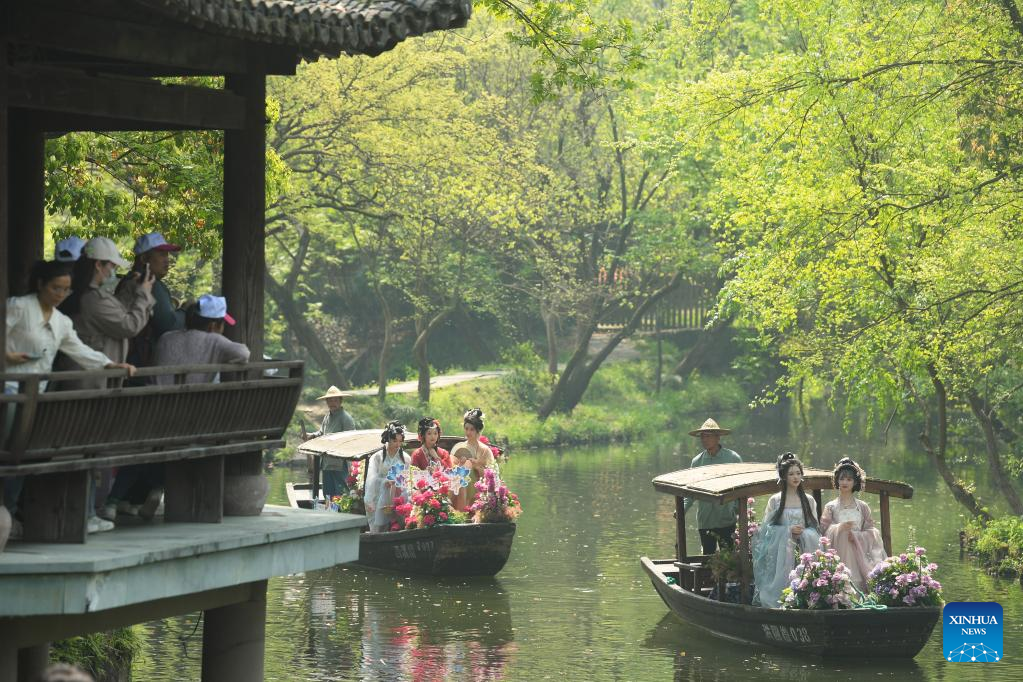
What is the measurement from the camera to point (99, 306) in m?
10.4

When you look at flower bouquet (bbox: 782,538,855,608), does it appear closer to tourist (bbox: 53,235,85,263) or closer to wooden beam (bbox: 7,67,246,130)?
wooden beam (bbox: 7,67,246,130)

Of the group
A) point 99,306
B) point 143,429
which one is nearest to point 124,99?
point 99,306

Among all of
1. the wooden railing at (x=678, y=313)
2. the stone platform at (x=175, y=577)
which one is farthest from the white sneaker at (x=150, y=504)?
the wooden railing at (x=678, y=313)

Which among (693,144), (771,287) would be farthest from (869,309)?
(693,144)

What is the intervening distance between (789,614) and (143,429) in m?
9.97

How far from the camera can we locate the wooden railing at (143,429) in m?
9.28

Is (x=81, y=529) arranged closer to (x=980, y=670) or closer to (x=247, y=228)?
(x=247, y=228)

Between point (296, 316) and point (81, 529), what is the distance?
104 feet

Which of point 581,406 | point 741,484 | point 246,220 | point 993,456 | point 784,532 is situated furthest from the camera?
point 581,406

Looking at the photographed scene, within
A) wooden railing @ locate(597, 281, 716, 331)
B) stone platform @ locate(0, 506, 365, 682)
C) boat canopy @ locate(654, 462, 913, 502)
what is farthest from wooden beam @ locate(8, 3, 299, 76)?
wooden railing @ locate(597, 281, 716, 331)

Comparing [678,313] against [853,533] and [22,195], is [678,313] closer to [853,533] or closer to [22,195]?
[853,533]

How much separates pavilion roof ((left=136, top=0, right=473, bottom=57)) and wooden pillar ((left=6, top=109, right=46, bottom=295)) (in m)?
2.40

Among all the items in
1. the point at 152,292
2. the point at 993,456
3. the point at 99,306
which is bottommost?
the point at 993,456

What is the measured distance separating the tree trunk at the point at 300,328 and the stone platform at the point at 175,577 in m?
28.4
